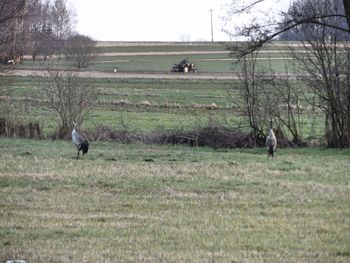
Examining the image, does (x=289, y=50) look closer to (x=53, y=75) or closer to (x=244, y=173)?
(x=53, y=75)

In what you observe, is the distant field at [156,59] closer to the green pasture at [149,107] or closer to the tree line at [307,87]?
the green pasture at [149,107]

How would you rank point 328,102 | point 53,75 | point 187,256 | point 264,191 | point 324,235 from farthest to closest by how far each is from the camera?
point 53,75, point 328,102, point 264,191, point 324,235, point 187,256

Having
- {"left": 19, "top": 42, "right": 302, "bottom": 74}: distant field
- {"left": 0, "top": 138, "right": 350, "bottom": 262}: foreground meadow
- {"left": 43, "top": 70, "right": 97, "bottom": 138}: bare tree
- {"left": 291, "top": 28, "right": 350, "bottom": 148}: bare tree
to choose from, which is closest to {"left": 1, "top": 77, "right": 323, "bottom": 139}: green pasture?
{"left": 43, "top": 70, "right": 97, "bottom": 138}: bare tree

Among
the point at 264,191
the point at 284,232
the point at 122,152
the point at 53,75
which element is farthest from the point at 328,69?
the point at 284,232

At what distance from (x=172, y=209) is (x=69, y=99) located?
16.7m

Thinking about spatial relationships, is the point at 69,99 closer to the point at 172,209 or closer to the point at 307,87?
the point at 307,87

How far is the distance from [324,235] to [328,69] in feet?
57.6

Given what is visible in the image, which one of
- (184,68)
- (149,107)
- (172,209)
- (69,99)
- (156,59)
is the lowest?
(172,209)

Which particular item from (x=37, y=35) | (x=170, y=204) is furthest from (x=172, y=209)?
(x=37, y=35)

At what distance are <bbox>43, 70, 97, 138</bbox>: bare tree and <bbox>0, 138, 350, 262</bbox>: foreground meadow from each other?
7248 millimetres

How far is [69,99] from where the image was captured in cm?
2716

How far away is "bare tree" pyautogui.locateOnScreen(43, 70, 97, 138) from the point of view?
2695 centimetres

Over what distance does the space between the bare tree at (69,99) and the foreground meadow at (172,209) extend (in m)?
7.25

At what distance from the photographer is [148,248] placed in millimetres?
8211
